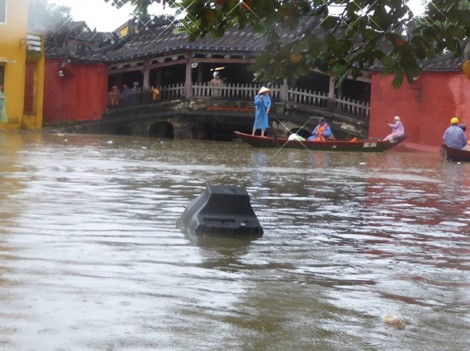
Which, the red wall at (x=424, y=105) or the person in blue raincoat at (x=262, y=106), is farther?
the red wall at (x=424, y=105)

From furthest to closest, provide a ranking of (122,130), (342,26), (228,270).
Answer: (122,130) → (342,26) → (228,270)

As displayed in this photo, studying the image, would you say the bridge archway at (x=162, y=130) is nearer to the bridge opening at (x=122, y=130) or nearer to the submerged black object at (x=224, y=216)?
the bridge opening at (x=122, y=130)

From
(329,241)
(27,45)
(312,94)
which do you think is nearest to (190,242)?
(329,241)

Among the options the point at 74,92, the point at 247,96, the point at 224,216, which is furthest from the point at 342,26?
the point at 74,92

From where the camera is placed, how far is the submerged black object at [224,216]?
730cm

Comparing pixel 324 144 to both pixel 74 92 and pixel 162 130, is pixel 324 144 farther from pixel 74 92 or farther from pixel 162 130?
pixel 74 92

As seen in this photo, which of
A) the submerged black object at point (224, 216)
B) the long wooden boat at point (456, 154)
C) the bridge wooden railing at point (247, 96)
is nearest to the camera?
the submerged black object at point (224, 216)

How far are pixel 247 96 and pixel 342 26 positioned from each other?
2429cm

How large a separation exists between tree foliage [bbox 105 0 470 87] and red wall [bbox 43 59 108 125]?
27.9 meters

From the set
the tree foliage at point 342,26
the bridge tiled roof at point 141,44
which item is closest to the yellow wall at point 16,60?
the bridge tiled roof at point 141,44

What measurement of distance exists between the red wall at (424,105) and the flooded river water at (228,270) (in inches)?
583

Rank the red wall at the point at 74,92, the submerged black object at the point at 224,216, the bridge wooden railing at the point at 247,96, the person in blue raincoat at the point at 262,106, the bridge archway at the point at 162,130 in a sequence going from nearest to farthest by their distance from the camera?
1. the submerged black object at the point at 224,216
2. the person in blue raincoat at the point at 262,106
3. the bridge wooden railing at the point at 247,96
4. the bridge archway at the point at 162,130
5. the red wall at the point at 74,92

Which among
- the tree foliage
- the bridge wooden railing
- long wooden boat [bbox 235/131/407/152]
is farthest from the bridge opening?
the tree foliage

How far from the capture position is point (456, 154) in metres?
20.6
